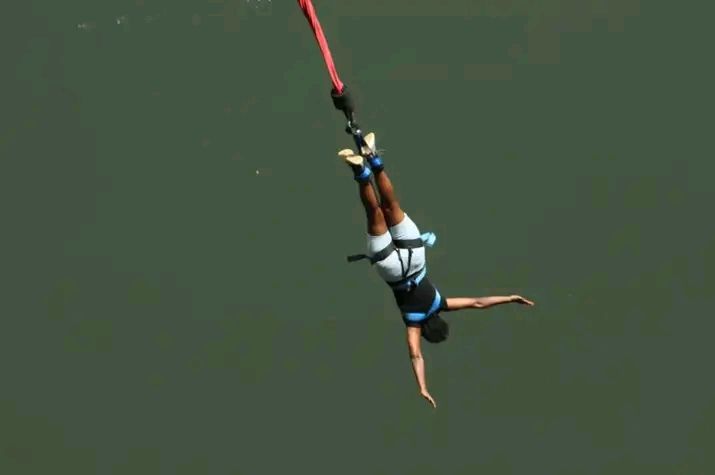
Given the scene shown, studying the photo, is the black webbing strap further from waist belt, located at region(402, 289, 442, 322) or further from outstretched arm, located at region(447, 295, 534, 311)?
outstretched arm, located at region(447, 295, 534, 311)

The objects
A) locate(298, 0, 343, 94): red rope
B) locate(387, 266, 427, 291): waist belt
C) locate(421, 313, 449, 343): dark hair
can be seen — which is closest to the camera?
locate(298, 0, 343, 94): red rope

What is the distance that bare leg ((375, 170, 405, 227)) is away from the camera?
194 inches

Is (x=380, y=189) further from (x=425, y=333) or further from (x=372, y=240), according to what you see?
(x=425, y=333)

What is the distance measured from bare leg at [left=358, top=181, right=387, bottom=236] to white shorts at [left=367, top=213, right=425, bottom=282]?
1.1 inches

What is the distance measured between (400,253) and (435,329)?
1.45ft

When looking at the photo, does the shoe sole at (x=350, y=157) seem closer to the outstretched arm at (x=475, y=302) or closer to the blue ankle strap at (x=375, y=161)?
the blue ankle strap at (x=375, y=161)

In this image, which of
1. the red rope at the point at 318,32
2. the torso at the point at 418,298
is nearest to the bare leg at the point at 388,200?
the torso at the point at 418,298

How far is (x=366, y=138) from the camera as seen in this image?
4824mm

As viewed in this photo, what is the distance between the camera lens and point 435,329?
17.5 feet

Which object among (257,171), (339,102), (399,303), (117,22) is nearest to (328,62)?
(339,102)

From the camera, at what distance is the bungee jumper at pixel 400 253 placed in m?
4.82

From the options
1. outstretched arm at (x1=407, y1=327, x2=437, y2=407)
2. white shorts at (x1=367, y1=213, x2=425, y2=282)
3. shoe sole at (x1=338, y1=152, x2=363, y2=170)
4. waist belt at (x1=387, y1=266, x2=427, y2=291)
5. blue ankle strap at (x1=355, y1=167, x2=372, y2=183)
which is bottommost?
outstretched arm at (x1=407, y1=327, x2=437, y2=407)

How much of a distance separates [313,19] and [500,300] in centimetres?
171

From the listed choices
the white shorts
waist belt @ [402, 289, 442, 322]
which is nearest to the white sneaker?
the white shorts
